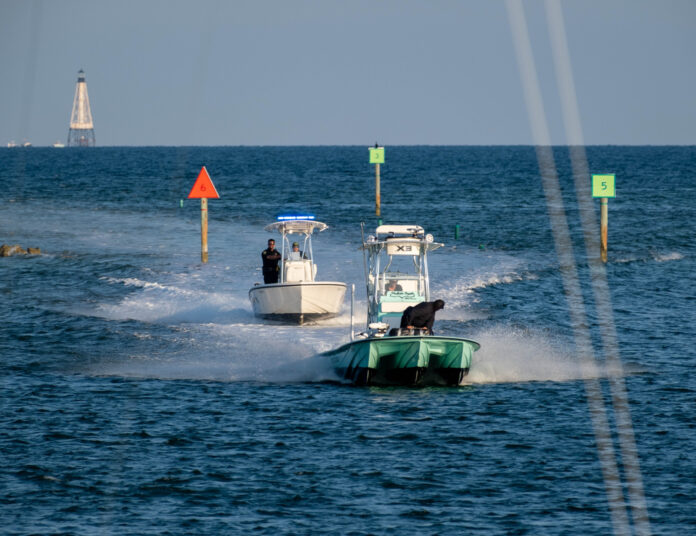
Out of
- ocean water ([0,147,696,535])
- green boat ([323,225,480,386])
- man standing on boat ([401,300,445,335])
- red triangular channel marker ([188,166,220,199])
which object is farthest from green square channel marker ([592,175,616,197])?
man standing on boat ([401,300,445,335])

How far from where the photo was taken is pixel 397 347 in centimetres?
2139

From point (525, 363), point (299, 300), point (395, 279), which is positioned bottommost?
point (525, 363)

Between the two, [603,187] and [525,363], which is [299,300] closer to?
[525,363]

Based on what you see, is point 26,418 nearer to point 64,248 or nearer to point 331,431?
point 331,431

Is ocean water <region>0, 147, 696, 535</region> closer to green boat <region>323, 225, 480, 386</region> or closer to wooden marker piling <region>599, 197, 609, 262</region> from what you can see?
green boat <region>323, 225, 480, 386</region>

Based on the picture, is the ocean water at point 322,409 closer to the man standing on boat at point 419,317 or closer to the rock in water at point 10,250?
the rock in water at point 10,250

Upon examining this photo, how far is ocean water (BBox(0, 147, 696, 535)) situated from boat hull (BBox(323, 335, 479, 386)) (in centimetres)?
30

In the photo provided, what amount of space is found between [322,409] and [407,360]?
1.96 metres

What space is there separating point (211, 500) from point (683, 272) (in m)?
29.0

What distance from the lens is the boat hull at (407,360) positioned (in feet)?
69.9

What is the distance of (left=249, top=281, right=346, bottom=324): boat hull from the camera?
2864cm

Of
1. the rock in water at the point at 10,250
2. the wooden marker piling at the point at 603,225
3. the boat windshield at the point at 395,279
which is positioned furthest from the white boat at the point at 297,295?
the rock in water at the point at 10,250

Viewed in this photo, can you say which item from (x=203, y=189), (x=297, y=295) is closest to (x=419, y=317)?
(x=297, y=295)

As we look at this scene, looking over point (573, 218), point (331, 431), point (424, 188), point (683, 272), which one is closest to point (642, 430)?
point (331, 431)
